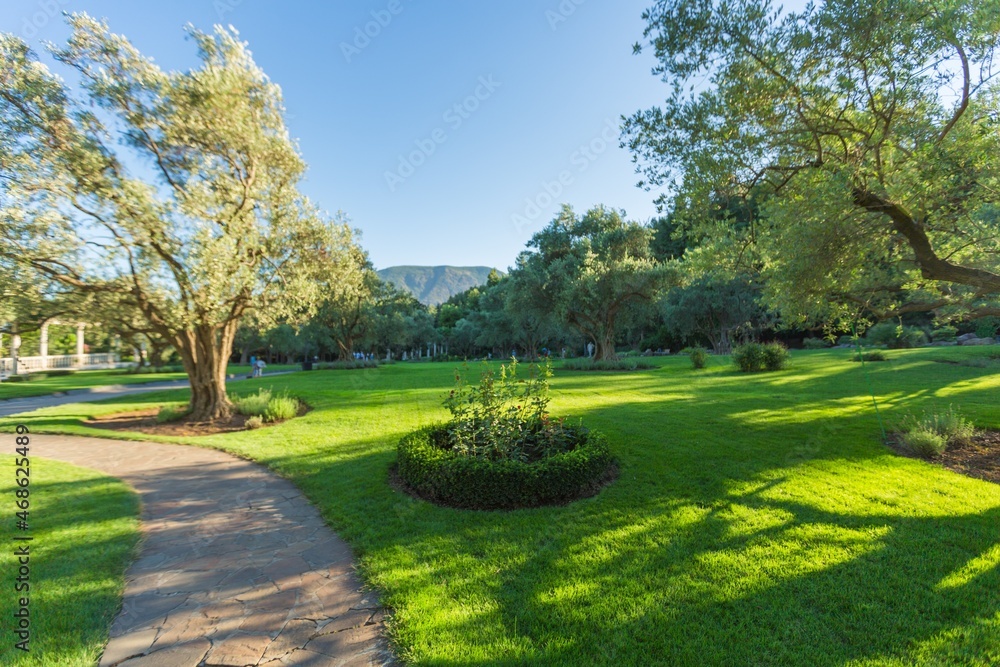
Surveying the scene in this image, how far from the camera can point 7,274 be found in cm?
993

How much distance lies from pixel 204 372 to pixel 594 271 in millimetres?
19329

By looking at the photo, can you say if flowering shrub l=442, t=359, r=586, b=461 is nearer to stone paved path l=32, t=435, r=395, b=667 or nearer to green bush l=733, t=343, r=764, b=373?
stone paved path l=32, t=435, r=395, b=667

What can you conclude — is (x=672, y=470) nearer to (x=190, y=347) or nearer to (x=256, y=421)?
(x=256, y=421)

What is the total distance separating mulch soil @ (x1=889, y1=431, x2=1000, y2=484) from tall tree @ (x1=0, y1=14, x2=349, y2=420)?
14661mm

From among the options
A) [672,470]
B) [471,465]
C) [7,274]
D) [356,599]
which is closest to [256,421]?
[7,274]

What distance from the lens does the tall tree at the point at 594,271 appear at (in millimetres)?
24500

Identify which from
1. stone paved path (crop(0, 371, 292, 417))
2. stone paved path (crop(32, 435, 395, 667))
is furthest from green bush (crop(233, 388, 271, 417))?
stone paved path (crop(0, 371, 292, 417))

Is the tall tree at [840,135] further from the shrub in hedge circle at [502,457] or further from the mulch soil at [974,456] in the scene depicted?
the shrub in hedge circle at [502,457]

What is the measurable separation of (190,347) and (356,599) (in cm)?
1234

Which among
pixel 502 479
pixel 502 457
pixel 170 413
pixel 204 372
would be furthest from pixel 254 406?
pixel 502 479

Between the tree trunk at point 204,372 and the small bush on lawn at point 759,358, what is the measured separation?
21812mm

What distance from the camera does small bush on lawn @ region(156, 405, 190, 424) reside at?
12312mm

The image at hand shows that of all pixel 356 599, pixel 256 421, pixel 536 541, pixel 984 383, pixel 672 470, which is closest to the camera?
pixel 356 599

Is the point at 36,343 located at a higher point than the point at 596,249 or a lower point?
lower
